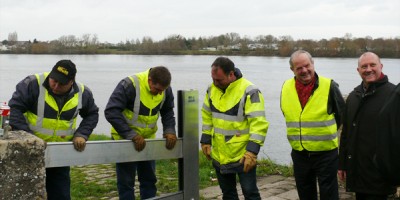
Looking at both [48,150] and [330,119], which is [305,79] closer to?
[330,119]

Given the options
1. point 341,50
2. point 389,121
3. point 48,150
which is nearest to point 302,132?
point 389,121

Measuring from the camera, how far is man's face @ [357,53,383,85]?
12.6 ft

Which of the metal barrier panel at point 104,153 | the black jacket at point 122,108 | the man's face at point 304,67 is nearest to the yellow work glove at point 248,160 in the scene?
the metal barrier panel at point 104,153

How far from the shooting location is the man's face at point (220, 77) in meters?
4.22

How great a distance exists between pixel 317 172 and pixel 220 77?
1.25 meters

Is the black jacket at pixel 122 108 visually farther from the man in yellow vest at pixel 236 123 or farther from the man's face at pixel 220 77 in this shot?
the man's face at pixel 220 77

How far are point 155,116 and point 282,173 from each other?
9.89 feet

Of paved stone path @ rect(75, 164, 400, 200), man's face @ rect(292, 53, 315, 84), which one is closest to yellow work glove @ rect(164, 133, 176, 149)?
man's face @ rect(292, 53, 315, 84)

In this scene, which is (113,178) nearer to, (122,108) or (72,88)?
(122,108)

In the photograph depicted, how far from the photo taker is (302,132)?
14.0 ft

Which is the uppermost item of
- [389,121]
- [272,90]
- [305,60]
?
[305,60]

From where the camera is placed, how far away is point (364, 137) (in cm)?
383

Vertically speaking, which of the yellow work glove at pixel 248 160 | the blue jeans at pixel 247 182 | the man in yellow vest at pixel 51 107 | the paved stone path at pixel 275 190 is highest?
the man in yellow vest at pixel 51 107

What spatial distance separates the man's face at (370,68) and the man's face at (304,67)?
451 mm
